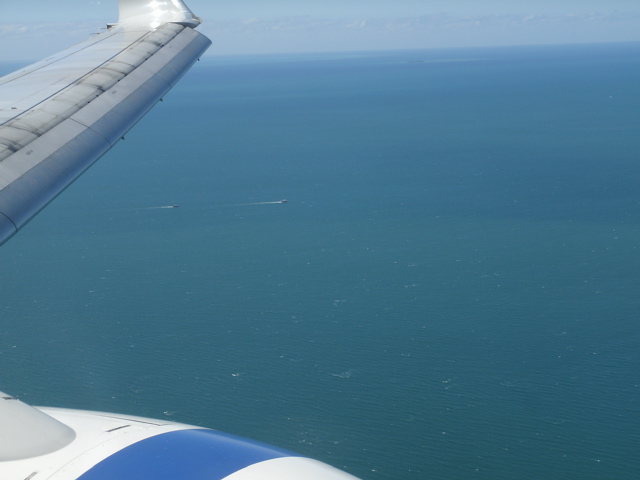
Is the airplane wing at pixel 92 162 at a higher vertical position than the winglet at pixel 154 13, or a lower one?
lower

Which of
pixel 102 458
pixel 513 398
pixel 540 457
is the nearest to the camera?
pixel 102 458

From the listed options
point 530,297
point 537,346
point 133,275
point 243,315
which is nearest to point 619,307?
point 530,297

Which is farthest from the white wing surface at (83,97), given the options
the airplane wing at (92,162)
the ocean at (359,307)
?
the ocean at (359,307)

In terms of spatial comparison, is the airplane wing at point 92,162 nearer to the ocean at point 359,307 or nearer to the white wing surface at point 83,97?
the white wing surface at point 83,97

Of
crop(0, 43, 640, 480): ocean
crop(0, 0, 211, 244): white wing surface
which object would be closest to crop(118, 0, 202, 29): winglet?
crop(0, 0, 211, 244): white wing surface

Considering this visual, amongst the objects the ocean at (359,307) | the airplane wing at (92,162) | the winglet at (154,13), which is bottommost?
the ocean at (359,307)

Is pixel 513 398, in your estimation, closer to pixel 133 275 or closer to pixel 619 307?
pixel 619 307

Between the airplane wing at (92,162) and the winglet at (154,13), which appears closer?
the airplane wing at (92,162)
